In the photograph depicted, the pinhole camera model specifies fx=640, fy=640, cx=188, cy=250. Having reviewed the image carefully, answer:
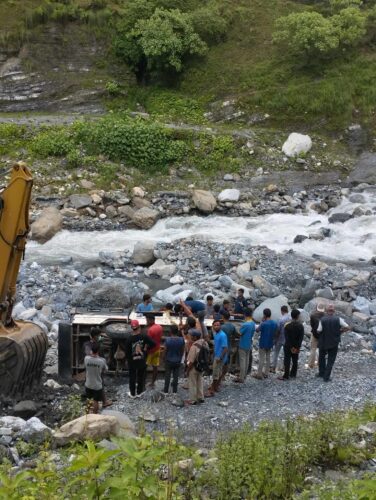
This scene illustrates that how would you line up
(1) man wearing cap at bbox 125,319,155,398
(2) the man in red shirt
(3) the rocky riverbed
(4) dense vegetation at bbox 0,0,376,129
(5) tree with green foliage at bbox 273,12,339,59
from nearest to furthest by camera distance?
(3) the rocky riverbed, (1) man wearing cap at bbox 125,319,155,398, (2) the man in red shirt, (5) tree with green foliage at bbox 273,12,339,59, (4) dense vegetation at bbox 0,0,376,129

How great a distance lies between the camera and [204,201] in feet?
75.5

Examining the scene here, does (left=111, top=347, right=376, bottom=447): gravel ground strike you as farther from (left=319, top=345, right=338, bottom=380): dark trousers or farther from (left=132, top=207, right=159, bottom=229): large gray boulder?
(left=132, top=207, right=159, bottom=229): large gray boulder

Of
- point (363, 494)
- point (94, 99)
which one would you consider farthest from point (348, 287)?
point (94, 99)

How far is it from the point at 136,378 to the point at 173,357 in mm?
693

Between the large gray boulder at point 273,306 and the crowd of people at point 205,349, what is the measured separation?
2372 millimetres

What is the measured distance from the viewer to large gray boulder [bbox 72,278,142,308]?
583 inches

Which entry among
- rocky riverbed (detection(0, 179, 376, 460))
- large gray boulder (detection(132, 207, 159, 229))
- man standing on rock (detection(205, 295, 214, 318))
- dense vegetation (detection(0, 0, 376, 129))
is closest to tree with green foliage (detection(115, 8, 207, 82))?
dense vegetation (detection(0, 0, 376, 129))

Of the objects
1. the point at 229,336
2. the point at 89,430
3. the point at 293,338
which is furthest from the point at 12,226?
the point at 293,338

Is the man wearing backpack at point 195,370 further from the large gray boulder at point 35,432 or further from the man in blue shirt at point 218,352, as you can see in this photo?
the large gray boulder at point 35,432

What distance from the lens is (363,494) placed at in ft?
14.6

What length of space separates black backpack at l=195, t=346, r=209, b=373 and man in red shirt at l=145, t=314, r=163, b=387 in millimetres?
886

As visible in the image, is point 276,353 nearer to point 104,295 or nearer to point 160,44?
point 104,295

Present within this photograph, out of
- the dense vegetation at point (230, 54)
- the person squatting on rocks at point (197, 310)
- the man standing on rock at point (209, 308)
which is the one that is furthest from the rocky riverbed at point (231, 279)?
the dense vegetation at point (230, 54)

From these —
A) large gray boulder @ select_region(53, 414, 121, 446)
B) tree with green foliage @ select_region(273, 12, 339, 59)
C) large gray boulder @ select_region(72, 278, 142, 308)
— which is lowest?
large gray boulder @ select_region(72, 278, 142, 308)
